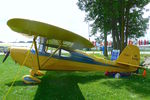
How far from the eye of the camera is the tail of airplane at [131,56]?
8.88m

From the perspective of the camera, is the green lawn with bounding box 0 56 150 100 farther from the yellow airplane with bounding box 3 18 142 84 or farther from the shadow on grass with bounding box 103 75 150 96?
the yellow airplane with bounding box 3 18 142 84

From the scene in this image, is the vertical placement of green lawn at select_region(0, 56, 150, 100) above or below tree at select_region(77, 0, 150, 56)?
below

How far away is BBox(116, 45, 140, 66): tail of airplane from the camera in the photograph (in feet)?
29.1

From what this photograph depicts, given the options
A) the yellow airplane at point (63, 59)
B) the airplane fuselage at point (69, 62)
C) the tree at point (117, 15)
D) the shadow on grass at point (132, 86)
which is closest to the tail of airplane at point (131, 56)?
the yellow airplane at point (63, 59)

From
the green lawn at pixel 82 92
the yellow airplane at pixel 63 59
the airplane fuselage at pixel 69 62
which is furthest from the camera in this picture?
the airplane fuselage at pixel 69 62

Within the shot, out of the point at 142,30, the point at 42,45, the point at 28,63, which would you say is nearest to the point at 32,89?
the point at 28,63

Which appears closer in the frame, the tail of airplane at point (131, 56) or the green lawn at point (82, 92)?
the green lawn at point (82, 92)

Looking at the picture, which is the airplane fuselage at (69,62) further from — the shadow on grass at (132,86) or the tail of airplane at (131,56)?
the shadow on grass at (132,86)

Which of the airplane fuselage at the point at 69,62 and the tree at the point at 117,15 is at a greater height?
the tree at the point at 117,15

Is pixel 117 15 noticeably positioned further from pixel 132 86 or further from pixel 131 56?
pixel 132 86

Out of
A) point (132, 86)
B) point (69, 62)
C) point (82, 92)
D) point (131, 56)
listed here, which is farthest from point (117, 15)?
point (82, 92)

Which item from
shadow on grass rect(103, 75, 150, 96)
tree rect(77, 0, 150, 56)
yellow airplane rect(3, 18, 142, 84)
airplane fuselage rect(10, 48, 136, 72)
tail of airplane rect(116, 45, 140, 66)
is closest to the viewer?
shadow on grass rect(103, 75, 150, 96)

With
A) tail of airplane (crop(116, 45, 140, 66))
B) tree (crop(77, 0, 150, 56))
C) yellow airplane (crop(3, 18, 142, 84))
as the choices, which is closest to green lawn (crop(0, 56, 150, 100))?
yellow airplane (crop(3, 18, 142, 84))

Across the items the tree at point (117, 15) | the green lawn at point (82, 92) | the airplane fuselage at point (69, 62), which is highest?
the tree at point (117, 15)
